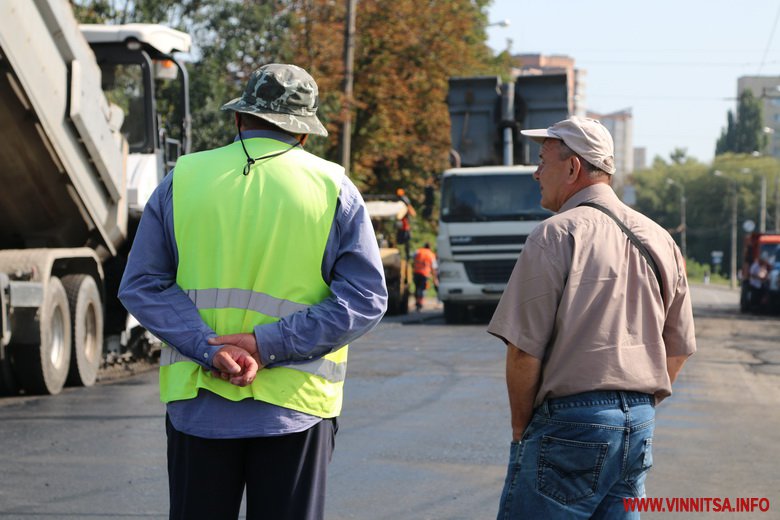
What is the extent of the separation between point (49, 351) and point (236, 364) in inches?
346

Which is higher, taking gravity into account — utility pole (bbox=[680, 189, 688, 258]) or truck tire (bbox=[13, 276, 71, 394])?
truck tire (bbox=[13, 276, 71, 394])

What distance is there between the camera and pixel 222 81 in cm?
2872

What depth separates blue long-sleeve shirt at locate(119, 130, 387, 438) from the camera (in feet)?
12.1

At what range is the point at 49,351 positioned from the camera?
39.4ft

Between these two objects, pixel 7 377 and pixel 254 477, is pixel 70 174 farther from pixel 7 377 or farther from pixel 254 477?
pixel 254 477

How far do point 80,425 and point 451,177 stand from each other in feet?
47.1

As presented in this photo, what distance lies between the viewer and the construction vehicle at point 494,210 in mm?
23453

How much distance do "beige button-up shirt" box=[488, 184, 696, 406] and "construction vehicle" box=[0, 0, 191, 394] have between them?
26.2ft

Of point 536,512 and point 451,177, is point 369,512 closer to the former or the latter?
point 536,512

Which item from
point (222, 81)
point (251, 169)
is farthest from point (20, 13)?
point (222, 81)

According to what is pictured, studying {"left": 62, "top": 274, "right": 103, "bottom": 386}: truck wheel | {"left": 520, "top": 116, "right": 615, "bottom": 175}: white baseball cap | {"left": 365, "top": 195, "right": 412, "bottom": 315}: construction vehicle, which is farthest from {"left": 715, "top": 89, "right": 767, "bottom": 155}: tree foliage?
{"left": 520, "top": 116, "right": 615, "bottom": 175}: white baseball cap

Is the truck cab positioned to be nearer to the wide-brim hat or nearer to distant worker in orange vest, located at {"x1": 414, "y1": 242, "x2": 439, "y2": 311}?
distant worker in orange vest, located at {"x1": 414, "y1": 242, "x2": 439, "y2": 311}

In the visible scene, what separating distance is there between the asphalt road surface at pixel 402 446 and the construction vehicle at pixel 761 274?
21.5 m

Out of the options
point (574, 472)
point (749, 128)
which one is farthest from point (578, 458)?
point (749, 128)
